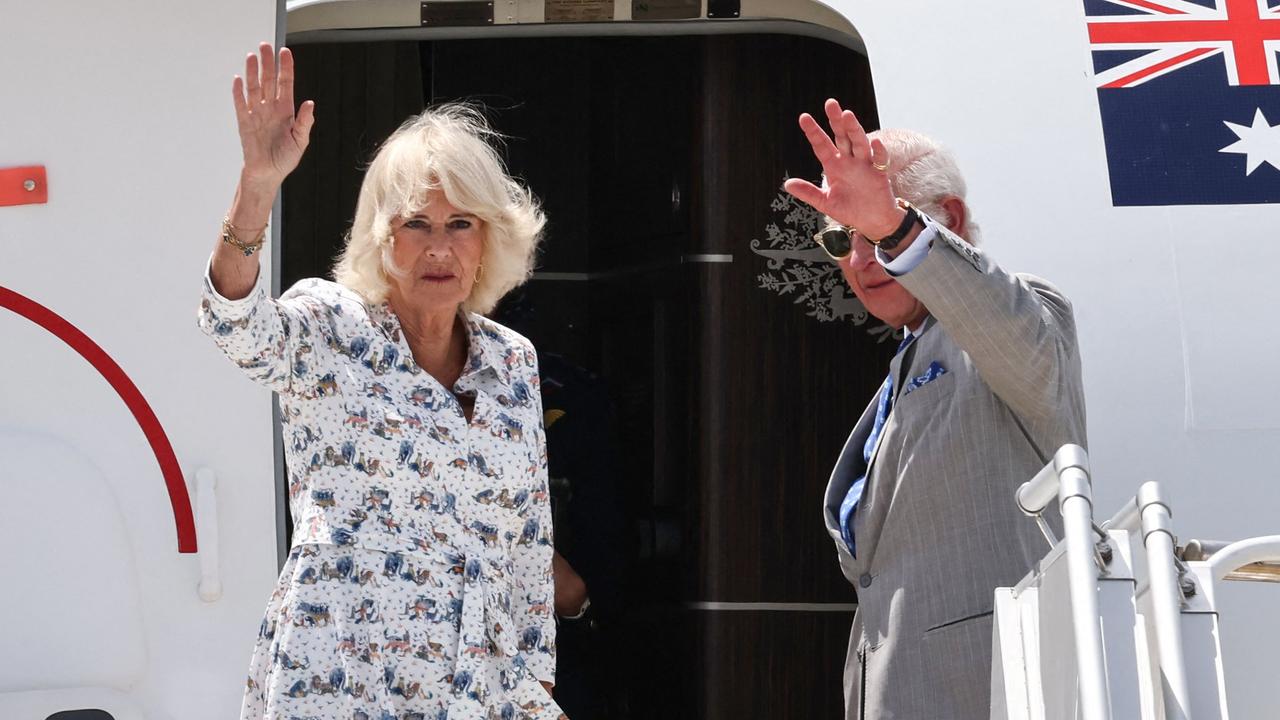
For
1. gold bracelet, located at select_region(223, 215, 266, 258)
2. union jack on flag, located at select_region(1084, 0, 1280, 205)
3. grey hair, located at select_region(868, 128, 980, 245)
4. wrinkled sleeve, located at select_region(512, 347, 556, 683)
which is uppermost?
union jack on flag, located at select_region(1084, 0, 1280, 205)

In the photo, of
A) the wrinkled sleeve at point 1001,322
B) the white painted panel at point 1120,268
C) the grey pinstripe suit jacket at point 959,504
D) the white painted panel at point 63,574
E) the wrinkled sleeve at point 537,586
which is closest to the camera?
the wrinkled sleeve at point 1001,322

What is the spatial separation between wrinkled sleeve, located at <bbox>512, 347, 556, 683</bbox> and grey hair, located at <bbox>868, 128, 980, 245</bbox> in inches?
25.4

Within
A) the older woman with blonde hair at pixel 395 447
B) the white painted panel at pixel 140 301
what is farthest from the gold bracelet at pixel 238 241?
the white painted panel at pixel 140 301

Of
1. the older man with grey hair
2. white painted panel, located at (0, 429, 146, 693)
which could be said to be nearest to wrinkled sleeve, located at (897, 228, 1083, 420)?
the older man with grey hair

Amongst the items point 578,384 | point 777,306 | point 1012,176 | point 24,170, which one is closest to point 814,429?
point 777,306

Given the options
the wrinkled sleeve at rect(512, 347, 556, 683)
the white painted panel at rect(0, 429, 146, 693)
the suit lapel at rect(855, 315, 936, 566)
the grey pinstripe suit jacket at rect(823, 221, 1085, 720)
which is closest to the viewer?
the grey pinstripe suit jacket at rect(823, 221, 1085, 720)

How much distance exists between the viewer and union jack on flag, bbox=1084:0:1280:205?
262 centimetres

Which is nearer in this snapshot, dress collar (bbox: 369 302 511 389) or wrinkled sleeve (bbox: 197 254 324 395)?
wrinkled sleeve (bbox: 197 254 324 395)

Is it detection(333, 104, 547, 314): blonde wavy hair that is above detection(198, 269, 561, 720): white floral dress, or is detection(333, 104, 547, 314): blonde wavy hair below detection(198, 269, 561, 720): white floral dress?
above

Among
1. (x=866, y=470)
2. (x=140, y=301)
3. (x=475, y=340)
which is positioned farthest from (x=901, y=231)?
(x=140, y=301)

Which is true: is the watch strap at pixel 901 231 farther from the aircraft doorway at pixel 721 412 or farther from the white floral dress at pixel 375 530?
the aircraft doorway at pixel 721 412

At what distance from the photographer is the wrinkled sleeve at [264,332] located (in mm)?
1964

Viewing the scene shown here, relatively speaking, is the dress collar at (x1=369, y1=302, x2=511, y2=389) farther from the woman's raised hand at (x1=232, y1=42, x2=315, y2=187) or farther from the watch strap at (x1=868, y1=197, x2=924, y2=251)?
the watch strap at (x1=868, y1=197, x2=924, y2=251)

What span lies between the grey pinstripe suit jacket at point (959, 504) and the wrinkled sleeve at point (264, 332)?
2.73ft
